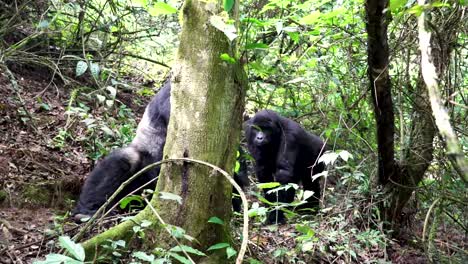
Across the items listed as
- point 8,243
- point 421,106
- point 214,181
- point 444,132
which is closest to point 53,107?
point 8,243

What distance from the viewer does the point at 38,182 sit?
4836 millimetres

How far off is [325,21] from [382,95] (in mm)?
828

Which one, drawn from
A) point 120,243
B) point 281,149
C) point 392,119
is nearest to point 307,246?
point 392,119

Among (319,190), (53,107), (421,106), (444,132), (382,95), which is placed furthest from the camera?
(319,190)

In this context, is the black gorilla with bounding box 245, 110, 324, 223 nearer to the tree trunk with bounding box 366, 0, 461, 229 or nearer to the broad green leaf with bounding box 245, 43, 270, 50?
the tree trunk with bounding box 366, 0, 461, 229

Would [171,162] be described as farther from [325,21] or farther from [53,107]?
[53,107]

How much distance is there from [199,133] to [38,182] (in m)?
2.36

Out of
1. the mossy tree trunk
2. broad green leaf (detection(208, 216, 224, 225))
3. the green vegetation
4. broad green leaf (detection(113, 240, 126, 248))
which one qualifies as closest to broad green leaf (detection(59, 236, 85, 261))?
the green vegetation

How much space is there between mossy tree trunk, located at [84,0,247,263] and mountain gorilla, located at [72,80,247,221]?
149 cm

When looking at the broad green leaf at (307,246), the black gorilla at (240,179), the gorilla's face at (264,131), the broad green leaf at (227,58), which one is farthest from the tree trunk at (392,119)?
the gorilla's face at (264,131)

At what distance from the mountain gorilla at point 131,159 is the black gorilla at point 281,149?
1589 mm

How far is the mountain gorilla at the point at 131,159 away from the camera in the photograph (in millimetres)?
4688

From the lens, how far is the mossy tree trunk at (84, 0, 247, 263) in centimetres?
311

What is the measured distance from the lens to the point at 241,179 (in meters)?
5.25
